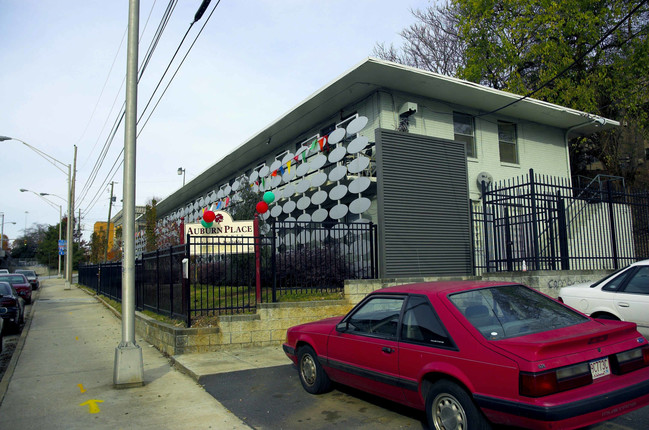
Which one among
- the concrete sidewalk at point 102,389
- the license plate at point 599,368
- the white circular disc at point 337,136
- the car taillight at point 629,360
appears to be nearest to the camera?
the license plate at point 599,368

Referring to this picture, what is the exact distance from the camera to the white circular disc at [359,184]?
41.4ft

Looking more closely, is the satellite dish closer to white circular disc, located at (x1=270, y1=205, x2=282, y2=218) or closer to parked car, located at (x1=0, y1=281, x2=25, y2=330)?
white circular disc, located at (x1=270, y1=205, x2=282, y2=218)

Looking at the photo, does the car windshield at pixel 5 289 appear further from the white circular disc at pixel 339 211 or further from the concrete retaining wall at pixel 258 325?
the white circular disc at pixel 339 211

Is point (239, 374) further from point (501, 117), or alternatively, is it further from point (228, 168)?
point (228, 168)

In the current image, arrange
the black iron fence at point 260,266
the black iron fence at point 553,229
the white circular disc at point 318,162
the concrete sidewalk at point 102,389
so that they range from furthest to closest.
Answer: the white circular disc at point 318,162, the black iron fence at point 553,229, the black iron fence at point 260,266, the concrete sidewalk at point 102,389

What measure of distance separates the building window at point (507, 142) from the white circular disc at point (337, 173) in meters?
6.34

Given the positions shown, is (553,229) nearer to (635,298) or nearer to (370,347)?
(635,298)

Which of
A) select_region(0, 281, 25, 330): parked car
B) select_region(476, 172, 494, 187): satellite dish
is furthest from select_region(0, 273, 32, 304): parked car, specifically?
select_region(476, 172, 494, 187): satellite dish

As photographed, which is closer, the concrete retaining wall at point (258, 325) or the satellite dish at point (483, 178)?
the concrete retaining wall at point (258, 325)

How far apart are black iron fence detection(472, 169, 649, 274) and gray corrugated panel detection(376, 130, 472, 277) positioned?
71 cm

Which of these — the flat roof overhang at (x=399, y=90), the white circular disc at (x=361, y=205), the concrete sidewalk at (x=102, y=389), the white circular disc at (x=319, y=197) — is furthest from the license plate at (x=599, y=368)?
the white circular disc at (x=319, y=197)

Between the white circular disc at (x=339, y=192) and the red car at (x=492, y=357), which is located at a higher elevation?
the white circular disc at (x=339, y=192)

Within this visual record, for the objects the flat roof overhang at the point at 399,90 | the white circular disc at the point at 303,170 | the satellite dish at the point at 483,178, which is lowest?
the satellite dish at the point at 483,178

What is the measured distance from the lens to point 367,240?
38.1 feet
